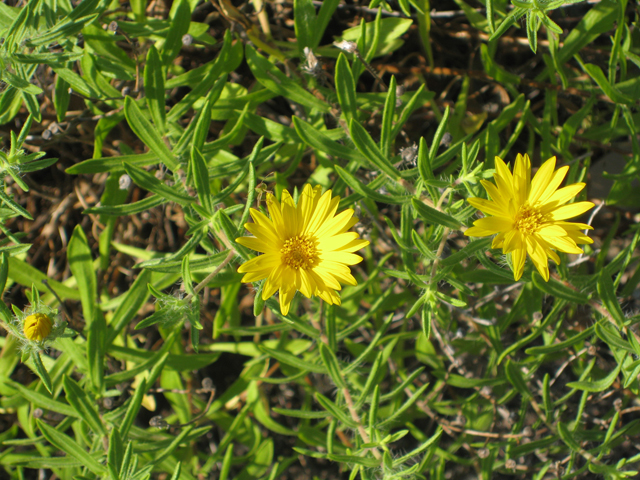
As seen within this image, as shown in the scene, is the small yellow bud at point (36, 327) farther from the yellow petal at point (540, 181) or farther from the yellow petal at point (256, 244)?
the yellow petal at point (540, 181)

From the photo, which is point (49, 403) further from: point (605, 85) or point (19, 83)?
point (605, 85)

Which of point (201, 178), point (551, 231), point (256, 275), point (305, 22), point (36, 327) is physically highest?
point (305, 22)

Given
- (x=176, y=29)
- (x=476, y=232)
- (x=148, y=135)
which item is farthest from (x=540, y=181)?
(x=176, y=29)

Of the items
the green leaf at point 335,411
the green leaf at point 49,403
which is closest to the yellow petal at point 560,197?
the green leaf at point 335,411

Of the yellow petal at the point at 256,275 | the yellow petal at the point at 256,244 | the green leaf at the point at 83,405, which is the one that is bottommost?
the green leaf at the point at 83,405

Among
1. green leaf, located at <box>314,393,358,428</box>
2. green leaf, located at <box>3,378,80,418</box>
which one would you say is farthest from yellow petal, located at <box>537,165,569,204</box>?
green leaf, located at <box>3,378,80,418</box>

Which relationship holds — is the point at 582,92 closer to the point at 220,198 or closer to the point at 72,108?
the point at 220,198
